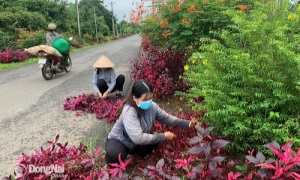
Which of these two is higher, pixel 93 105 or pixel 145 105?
pixel 145 105

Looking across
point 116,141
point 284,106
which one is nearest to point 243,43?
point 284,106

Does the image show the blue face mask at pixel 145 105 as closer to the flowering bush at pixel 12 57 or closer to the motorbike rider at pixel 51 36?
the motorbike rider at pixel 51 36

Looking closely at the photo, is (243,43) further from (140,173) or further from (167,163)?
(140,173)

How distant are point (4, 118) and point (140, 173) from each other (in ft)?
11.5

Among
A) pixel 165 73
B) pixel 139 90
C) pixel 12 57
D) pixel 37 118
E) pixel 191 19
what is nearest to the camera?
pixel 139 90

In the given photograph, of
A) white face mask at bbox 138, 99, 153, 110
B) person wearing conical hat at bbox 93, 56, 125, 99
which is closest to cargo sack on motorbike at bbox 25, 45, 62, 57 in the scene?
person wearing conical hat at bbox 93, 56, 125, 99

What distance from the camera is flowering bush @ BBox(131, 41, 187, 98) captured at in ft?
17.6

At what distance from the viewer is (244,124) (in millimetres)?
2666

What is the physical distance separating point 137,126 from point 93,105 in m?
2.64

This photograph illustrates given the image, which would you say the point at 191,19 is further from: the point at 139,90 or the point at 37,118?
the point at 37,118

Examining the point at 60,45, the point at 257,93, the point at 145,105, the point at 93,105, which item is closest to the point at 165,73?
the point at 93,105

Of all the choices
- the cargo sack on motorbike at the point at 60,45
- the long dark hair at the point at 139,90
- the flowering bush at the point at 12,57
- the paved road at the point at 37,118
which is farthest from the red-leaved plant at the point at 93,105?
the flowering bush at the point at 12,57

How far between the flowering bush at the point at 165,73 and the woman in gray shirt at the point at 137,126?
6.76ft

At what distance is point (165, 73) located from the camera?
580 cm
